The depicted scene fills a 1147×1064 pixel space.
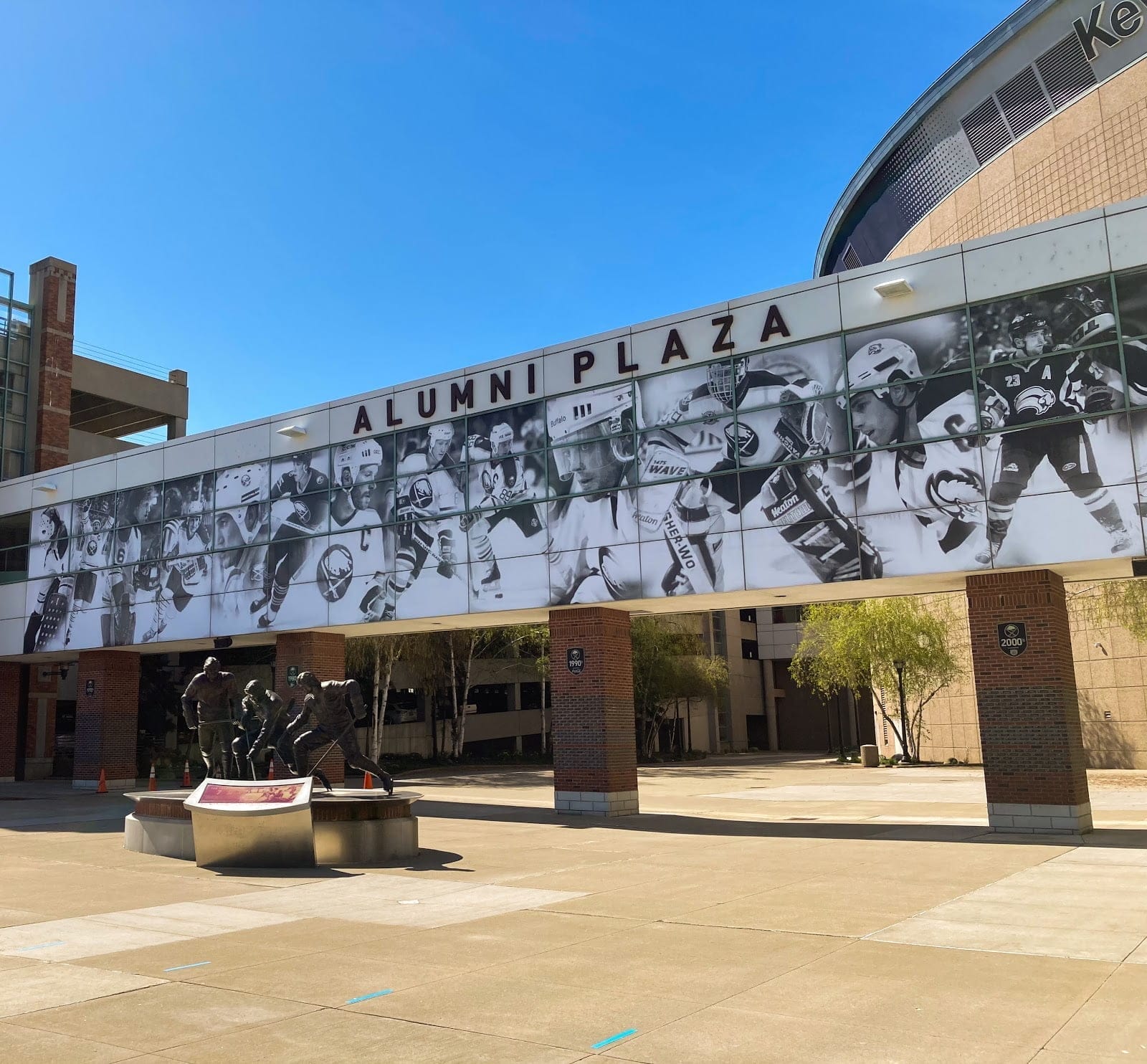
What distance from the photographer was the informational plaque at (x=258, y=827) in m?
13.8

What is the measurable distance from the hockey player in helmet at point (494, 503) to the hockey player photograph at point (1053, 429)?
9.65 meters

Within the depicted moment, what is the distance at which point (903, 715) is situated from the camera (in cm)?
4525

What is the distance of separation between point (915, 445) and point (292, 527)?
15.8 metres

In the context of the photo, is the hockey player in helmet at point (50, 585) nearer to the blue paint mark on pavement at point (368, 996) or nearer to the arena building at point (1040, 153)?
the arena building at point (1040, 153)

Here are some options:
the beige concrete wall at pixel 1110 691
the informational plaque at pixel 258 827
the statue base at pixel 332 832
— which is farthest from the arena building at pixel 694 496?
the beige concrete wall at pixel 1110 691

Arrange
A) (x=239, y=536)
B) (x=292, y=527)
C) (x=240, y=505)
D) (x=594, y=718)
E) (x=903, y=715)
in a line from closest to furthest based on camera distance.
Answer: (x=594, y=718)
(x=292, y=527)
(x=239, y=536)
(x=240, y=505)
(x=903, y=715)

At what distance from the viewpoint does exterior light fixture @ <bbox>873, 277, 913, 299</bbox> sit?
19031mm

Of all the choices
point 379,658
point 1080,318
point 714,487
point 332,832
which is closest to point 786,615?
point 379,658

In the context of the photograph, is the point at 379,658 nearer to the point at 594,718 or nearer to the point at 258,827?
the point at 594,718

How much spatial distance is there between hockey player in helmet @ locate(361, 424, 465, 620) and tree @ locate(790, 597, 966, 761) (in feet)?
75.8

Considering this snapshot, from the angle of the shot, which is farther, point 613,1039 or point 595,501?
point 595,501

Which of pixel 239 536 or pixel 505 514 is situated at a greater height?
pixel 239 536

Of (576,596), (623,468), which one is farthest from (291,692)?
(623,468)

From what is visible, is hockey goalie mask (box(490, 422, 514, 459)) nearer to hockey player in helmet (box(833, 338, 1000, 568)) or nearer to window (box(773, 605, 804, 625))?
hockey player in helmet (box(833, 338, 1000, 568))
